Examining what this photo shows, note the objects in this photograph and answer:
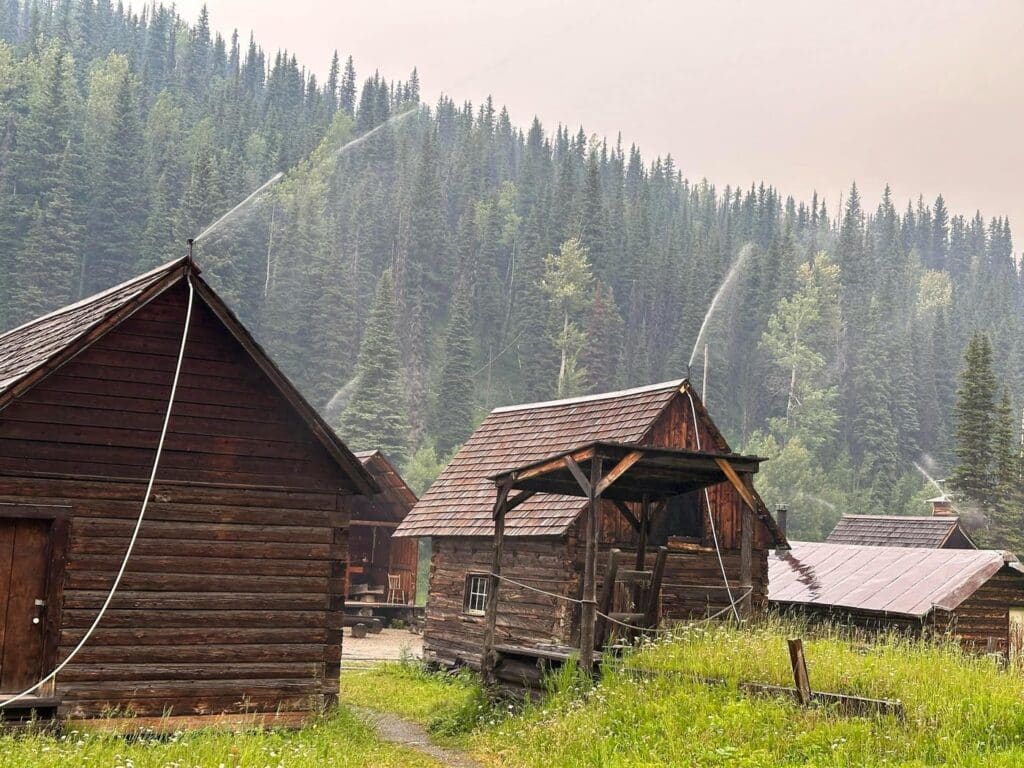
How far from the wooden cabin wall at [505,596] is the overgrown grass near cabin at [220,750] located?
20.9 ft

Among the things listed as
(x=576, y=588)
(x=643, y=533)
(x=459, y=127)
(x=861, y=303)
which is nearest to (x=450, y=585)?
(x=576, y=588)

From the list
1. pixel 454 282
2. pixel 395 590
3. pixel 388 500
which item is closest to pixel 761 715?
pixel 388 500

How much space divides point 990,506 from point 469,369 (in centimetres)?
3730

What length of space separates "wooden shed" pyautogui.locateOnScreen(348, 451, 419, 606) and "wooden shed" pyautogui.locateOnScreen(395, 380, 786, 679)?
Answer: 439 inches

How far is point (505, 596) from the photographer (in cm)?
2322

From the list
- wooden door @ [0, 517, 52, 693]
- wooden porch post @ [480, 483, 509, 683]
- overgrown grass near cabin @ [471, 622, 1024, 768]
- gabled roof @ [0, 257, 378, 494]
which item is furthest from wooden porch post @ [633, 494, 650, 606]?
wooden door @ [0, 517, 52, 693]

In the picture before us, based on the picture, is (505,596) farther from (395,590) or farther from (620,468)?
(395,590)

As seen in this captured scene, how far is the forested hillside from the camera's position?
7875cm

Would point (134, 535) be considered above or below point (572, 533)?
below

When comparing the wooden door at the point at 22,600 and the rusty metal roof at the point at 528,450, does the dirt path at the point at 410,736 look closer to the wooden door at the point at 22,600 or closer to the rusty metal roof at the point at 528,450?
the rusty metal roof at the point at 528,450

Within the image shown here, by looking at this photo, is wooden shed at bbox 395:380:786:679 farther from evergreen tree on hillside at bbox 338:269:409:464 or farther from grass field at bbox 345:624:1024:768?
evergreen tree on hillside at bbox 338:269:409:464

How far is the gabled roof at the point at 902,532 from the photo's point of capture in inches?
1763

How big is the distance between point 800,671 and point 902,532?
36.3 metres

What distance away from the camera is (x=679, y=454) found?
16.2 metres
